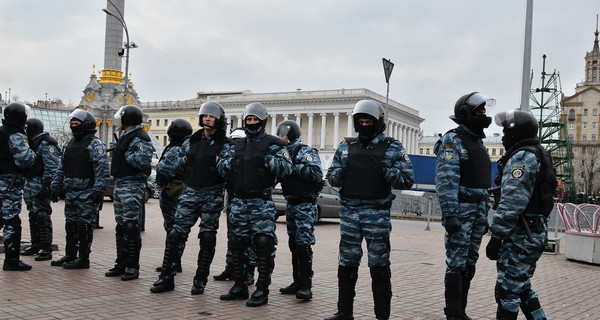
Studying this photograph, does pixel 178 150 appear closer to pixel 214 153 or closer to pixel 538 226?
pixel 214 153

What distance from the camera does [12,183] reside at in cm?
786

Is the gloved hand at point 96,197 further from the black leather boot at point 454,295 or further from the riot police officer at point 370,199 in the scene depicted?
the black leather boot at point 454,295

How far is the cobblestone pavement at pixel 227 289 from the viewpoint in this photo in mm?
6004

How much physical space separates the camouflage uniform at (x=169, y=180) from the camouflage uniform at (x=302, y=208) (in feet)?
4.60

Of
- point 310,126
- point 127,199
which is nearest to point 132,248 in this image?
point 127,199

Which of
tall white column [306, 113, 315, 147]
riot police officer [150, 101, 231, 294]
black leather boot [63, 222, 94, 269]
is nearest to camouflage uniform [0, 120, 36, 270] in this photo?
black leather boot [63, 222, 94, 269]

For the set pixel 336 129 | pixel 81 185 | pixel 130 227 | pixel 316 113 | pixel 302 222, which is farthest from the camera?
pixel 316 113

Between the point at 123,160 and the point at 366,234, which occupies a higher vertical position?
the point at 123,160

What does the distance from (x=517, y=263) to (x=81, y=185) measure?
5.84m

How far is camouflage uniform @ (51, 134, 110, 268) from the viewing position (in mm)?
8133

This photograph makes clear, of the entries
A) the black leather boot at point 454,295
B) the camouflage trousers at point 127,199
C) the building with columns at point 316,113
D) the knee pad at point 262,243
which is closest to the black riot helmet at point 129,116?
the camouflage trousers at point 127,199

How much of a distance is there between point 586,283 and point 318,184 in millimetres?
5206

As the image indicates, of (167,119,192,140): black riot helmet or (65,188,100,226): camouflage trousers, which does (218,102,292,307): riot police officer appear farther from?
(65,188,100,226): camouflage trousers

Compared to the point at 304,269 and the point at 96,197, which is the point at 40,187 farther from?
the point at 304,269
